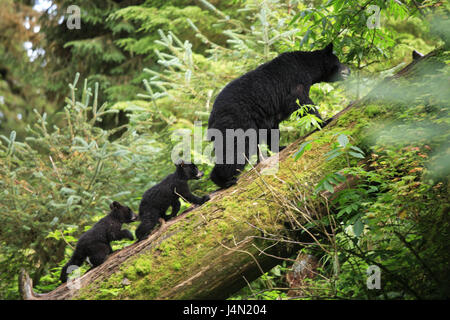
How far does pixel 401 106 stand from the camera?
3328mm

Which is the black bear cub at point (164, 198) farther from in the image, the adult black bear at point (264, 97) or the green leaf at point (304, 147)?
the green leaf at point (304, 147)

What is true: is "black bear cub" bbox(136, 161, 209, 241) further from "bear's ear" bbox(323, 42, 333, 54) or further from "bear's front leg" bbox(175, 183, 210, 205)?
"bear's ear" bbox(323, 42, 333, 54)

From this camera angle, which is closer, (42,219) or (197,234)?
(197,234)

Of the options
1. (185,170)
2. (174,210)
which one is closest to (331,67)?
(185,170)

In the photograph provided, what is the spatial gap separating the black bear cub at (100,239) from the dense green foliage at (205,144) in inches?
20.3

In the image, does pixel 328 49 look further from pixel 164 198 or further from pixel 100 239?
pixel 100 239

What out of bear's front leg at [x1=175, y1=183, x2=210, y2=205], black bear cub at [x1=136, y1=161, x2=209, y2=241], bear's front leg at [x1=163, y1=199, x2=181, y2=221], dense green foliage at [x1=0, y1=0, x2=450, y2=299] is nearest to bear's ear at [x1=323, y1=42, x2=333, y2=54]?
dense green foliage at [x1=0, y1=0, x2=450, y2=299]

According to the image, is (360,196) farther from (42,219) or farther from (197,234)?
(42,219)

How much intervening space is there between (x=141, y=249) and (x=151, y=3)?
9.59 metres

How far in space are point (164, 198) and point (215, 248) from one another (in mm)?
1054

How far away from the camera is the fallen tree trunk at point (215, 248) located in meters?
3.01

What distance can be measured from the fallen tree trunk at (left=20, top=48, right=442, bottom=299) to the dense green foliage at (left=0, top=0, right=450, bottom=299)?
30 cm
